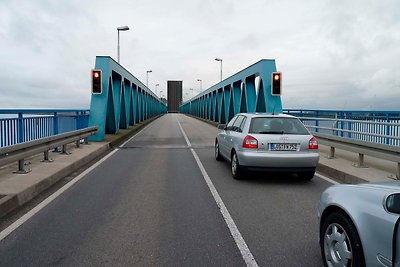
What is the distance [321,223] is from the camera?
11.6 ft

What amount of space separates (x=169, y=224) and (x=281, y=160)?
3324 mm

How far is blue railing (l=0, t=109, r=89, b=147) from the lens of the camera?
27.5 ft

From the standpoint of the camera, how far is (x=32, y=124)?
31.9 feet

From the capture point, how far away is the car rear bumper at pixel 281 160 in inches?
292

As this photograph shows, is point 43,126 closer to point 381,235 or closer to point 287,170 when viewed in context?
point 287,170

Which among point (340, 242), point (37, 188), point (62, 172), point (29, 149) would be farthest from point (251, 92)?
point (340, 242)

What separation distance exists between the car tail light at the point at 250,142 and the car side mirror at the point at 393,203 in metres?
4.95

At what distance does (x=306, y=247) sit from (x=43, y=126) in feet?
29.0

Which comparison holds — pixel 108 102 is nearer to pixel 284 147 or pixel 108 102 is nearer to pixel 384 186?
pixel 284 147

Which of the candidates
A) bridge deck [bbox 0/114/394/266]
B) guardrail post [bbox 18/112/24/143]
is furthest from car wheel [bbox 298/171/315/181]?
guardrail post [bbox 18/112/24/143]

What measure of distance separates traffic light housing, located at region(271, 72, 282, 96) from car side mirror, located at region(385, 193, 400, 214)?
46.2 ft

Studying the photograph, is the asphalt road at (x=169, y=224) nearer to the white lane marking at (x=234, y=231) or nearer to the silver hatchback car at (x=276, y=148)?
the white lane marking at (x=234, y=231)

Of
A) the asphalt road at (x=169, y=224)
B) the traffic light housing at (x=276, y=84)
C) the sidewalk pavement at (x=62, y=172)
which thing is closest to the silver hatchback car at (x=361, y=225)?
the asphalt road at (x=169, y=224)

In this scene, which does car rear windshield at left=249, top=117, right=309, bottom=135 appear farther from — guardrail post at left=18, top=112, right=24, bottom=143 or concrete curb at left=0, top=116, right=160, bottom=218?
guardrail post at left=18, top=112, right=24, bottom=143
